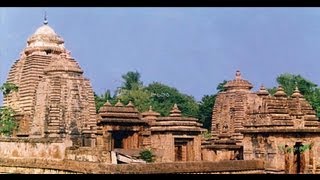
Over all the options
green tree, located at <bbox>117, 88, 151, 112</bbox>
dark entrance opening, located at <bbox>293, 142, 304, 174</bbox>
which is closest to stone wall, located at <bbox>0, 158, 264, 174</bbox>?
dark entrance opening, located at <bbox>293, 142, 304, 174</bbox>

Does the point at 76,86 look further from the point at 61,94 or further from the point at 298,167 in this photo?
the point at 298,167

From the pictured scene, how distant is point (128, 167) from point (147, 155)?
16.1 feet

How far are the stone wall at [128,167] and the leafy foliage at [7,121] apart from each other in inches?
235

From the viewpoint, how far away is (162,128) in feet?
53.8

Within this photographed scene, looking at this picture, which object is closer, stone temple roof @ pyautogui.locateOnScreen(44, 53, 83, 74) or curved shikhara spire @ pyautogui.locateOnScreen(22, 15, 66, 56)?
stone temple roof @ pyautogui.locateOnScreen(44, 53, 83, 74)

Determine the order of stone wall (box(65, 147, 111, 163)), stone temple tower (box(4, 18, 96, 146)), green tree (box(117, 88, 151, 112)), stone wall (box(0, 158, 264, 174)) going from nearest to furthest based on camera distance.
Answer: stone wall (box(0, 158, 264, 174))
stone wall (box(65, 147, 111, 163))
stone temple tower (box(4, 18, 96, 146))
green tree (box(117, 88, 151, 112))

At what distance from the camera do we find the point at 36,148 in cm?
1334

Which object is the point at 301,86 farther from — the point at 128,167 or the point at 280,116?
the point at 128,167

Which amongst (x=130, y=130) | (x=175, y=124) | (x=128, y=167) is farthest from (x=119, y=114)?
(x=128, y=167)

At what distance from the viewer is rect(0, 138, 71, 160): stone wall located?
43.4ft

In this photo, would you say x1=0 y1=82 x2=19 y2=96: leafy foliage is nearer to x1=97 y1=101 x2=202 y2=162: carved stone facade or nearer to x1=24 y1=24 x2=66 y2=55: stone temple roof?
x1=24 y1=24 x2=66 y2=55: stone temple roof

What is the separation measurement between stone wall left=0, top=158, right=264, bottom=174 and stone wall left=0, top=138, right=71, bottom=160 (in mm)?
379

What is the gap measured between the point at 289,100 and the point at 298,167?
1.90 meters

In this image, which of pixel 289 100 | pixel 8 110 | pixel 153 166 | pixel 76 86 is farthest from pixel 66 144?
pixel 8 110
